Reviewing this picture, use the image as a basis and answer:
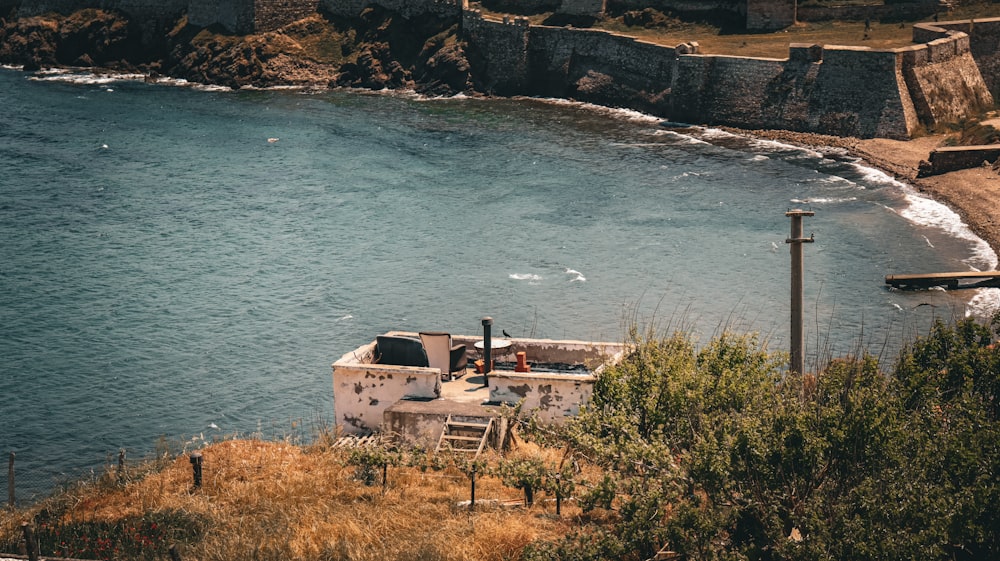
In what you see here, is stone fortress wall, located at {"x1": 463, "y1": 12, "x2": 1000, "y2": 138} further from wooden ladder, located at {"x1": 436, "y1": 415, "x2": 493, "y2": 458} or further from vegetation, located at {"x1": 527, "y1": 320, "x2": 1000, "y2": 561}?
vegetation, located at {"x1": 527, "y1": 320, "x2": 1000, "y2": 561}

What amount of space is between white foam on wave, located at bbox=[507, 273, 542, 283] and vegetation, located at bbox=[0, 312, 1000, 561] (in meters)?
24.3

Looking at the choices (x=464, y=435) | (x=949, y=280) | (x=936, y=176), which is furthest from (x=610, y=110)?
(x=464, y=435)

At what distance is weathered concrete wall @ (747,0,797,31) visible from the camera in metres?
91.1

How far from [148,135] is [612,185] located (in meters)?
38.8

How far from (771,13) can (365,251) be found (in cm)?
A: 4567

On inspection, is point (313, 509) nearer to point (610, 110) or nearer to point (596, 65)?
point (610, 110)

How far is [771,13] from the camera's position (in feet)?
300

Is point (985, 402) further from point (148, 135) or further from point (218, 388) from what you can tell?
point (148, 135)

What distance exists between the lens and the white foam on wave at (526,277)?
56.5m

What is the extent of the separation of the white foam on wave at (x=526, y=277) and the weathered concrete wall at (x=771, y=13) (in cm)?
Answer: 4435

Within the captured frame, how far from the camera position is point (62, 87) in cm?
10838

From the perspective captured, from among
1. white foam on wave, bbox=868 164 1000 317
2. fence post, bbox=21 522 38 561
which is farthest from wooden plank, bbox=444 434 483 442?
white foam on wave, bbox=868 164 1000 317

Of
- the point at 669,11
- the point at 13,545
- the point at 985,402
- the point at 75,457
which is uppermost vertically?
the point at 669,11

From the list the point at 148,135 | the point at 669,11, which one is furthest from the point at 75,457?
the point at 669,11
